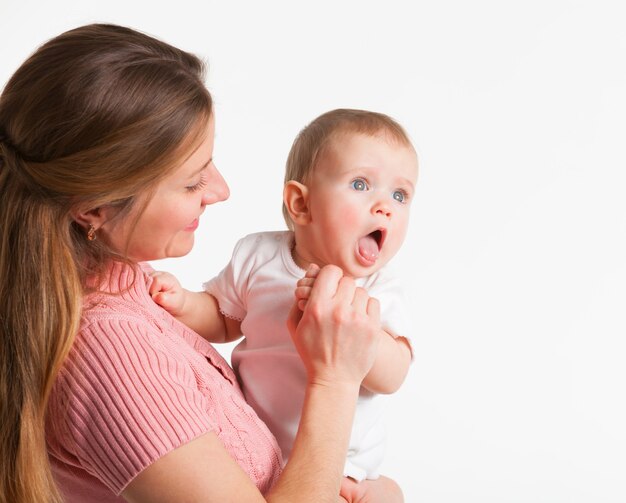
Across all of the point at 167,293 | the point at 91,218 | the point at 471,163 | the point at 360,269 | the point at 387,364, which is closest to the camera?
the point at 91,218

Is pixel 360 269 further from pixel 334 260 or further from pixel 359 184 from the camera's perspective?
pixel 359 184

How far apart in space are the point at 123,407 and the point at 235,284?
0.75 meters

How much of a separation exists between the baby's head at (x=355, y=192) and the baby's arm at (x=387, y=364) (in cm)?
18

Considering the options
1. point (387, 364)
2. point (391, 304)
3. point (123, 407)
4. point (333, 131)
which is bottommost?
point (123, 407)

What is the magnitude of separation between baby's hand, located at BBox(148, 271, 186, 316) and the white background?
6.23ft

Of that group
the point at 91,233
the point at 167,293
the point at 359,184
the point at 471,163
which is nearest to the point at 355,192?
the point at 359,184

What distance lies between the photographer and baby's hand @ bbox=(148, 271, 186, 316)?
2.17 m

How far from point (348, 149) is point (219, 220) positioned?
7.79 feet

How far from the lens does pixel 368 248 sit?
2068 millimetres

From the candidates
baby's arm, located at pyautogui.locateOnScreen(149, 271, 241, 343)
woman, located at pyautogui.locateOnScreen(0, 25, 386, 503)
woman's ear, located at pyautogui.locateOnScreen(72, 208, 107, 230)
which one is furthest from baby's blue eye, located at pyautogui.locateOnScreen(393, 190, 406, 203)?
woman's ear, located at pyautogui.locateOnScreen(72, 208, 107, 230)

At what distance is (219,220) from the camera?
173 inches

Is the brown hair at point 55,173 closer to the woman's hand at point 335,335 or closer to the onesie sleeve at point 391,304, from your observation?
the woman's hand at point 335,335

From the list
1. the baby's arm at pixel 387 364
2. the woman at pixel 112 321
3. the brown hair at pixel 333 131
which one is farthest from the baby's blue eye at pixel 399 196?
the woman at pixel 112 321

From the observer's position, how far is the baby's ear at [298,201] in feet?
7.00
